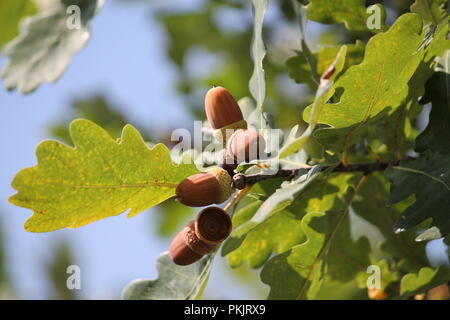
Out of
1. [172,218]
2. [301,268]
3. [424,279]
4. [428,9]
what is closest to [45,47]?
[301,268]

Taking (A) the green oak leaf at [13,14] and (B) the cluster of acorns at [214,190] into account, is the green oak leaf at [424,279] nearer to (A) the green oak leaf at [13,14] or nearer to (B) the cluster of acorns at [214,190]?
(B) the cluster of acorns at [214,190]

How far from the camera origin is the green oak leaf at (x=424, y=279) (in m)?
1.54

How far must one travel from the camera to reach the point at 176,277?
1531 millimetres

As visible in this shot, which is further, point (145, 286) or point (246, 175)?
point (145, 286)

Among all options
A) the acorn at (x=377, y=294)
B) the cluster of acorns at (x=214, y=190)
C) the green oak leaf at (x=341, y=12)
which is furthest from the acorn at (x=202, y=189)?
the acorn at (x=377, y=294)

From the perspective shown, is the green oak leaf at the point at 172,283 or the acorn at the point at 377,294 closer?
the green oak leaf at the point at 172,283

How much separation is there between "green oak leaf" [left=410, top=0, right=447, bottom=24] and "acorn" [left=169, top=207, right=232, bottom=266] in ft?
1.84

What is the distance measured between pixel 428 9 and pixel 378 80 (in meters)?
0.28

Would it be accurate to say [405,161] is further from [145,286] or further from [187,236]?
[145,286]

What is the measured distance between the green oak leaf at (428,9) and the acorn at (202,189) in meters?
0.52

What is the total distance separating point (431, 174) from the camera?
1.37 metres
